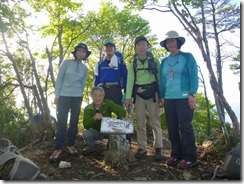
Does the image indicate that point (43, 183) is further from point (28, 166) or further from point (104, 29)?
point (104, 29)

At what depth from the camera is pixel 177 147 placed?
4688mm

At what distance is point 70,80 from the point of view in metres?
5.31

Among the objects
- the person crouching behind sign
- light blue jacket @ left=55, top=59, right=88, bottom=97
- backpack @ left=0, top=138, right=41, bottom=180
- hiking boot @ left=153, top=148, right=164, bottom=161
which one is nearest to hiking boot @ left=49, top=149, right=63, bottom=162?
the person crouching behind sign

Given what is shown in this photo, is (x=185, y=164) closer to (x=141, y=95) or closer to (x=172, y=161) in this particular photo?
(x=172, y=161)

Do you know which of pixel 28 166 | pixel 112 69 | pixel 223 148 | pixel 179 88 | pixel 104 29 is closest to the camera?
pixel 28 166

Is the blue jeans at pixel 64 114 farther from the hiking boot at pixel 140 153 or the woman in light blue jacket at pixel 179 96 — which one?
the woman in light blue jacket at pixel 179 96

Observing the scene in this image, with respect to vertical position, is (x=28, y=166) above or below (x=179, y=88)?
below

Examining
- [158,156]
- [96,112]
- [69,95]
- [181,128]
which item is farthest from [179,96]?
[69,95]

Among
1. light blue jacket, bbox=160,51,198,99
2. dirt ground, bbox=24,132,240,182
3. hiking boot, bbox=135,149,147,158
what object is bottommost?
dirt ground, bbox=24,132,240,182

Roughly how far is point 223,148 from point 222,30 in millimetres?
10788

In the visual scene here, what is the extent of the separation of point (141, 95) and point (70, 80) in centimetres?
145

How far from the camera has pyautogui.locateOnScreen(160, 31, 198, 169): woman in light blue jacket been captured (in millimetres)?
4402

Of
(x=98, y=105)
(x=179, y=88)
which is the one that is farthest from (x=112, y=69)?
(x=179, y=88)

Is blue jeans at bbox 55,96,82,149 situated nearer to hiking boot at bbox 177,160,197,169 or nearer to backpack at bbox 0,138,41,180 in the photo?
backpack at bbox 0,138,41,180
